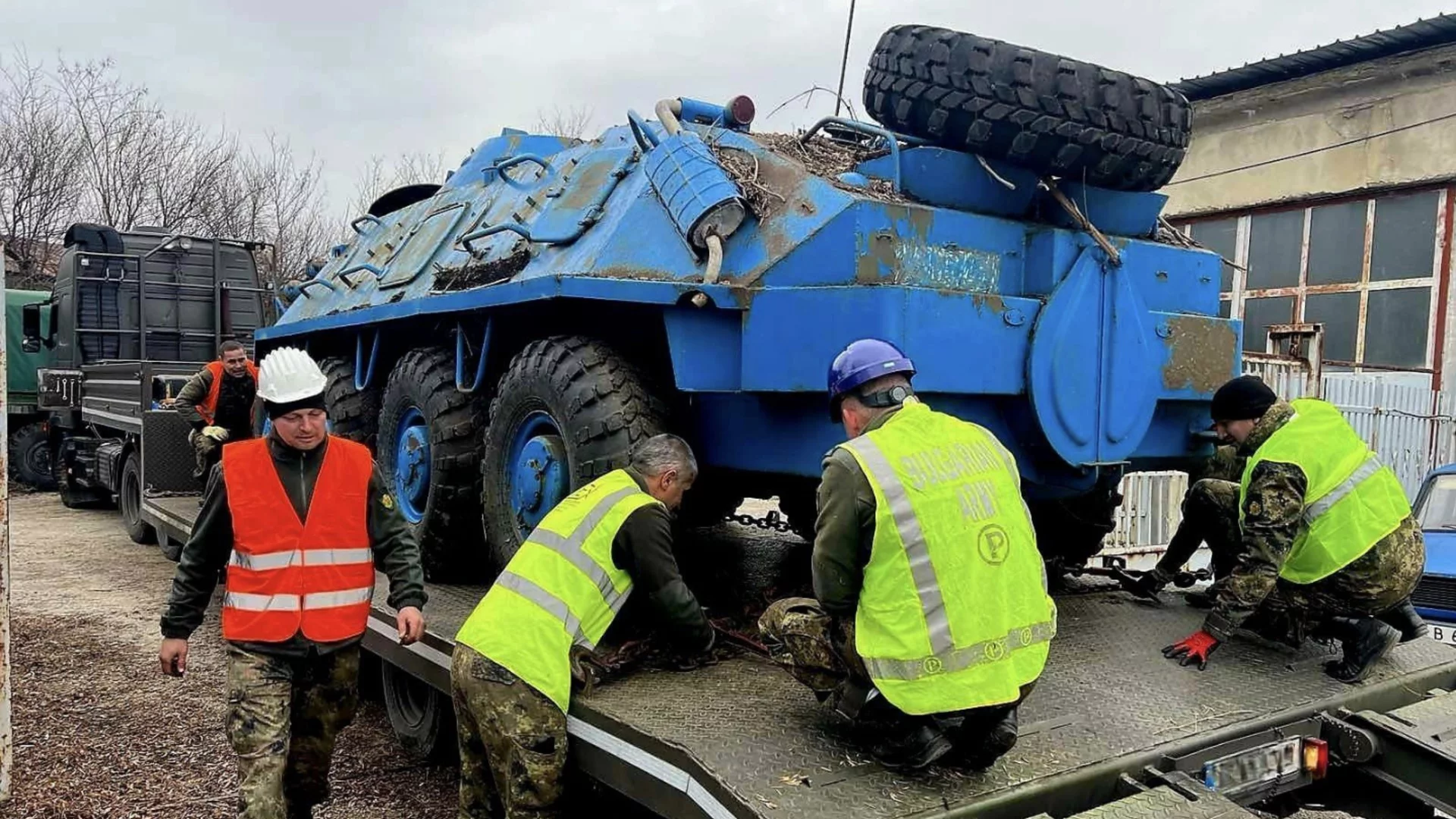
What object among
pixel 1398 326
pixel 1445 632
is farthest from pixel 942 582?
pixel 1398 326

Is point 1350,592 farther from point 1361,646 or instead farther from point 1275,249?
point 1275,249

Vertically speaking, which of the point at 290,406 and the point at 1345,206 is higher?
the point at 1345,206

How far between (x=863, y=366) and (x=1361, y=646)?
2.28m

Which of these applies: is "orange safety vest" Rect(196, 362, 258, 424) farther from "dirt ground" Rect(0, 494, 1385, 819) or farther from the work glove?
the work glove

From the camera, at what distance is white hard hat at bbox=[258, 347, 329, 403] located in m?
3.66

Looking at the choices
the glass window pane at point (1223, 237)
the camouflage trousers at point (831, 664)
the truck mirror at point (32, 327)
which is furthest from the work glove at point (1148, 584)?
the truck mirror at point (32, 327)

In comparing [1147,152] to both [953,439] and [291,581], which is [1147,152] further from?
[291,581]

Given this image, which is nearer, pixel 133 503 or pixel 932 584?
pixel 932 584

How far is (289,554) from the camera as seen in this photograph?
368 centimetres

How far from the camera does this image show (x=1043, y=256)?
4.47m

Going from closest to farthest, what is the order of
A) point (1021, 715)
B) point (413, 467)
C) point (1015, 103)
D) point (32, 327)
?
point (1021, 715)
point (1015, 103)
point (413, 467)
point (32, 327)

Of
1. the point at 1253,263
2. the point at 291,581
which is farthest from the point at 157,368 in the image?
the point at 1253,263

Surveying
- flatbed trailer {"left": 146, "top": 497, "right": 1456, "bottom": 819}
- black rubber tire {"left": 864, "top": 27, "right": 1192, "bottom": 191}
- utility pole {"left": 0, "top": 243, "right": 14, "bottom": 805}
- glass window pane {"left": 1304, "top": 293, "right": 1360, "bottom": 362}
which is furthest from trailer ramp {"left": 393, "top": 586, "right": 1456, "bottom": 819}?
glass window pane {"left": 1304, "top": 293, "right": 1360, "bottom": 362}

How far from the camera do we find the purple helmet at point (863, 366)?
3.19 metres
